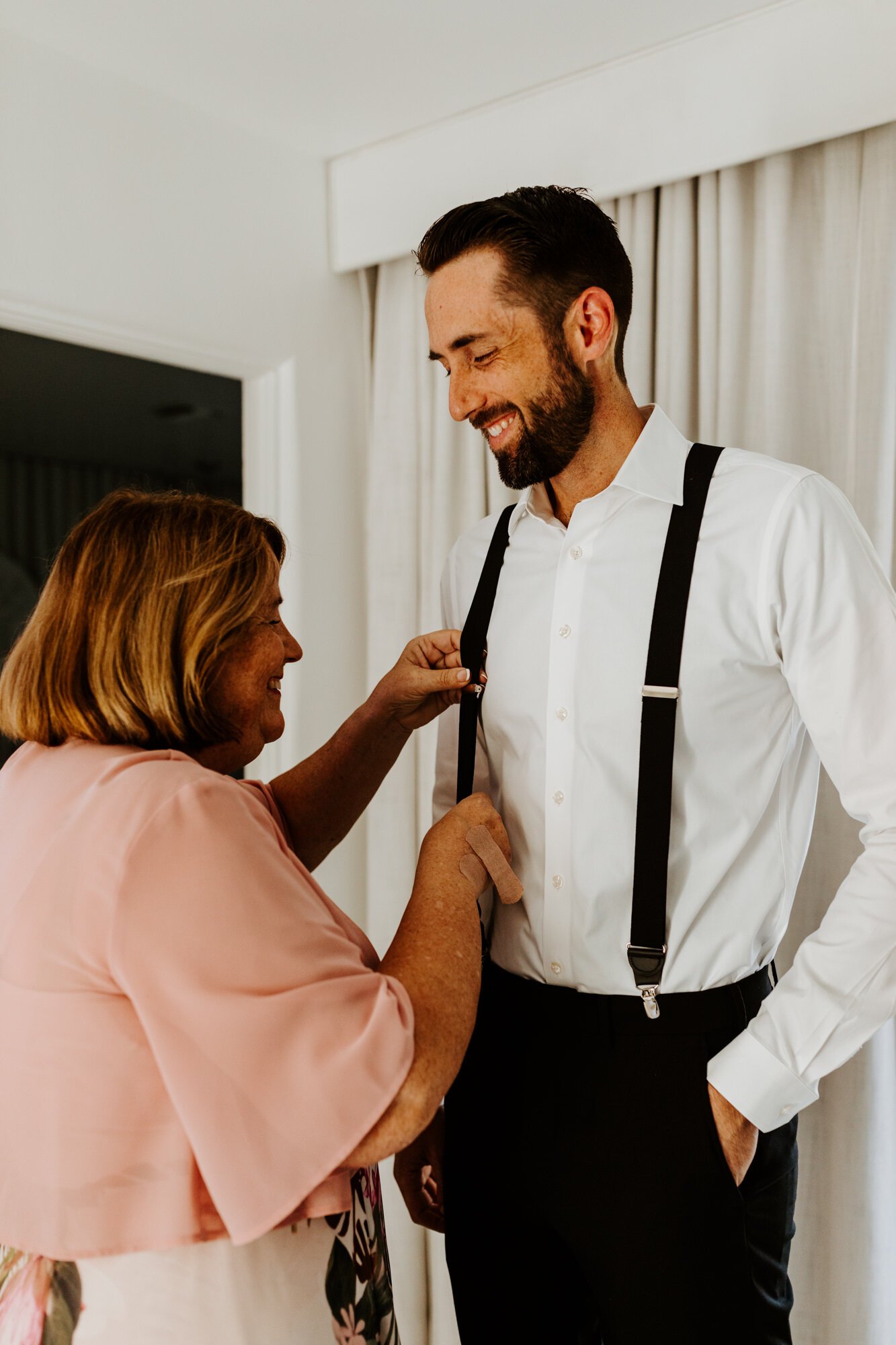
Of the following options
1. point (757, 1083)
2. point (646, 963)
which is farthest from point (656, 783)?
point (757, 1083)

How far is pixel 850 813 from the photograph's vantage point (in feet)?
4.52

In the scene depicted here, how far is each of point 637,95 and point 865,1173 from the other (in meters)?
1.94

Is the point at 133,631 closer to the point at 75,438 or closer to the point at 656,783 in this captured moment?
the point at 656,783

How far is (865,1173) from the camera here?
1.95m

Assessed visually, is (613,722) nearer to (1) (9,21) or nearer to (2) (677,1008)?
(2) (677,1008)

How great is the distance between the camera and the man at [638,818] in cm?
137

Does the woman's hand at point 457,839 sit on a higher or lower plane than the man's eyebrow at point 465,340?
lower

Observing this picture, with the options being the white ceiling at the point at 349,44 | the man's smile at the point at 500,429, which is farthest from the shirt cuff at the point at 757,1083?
the white ceiling at the point at 349,44

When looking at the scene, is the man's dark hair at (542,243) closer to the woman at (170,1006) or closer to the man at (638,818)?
the man at (638,818)

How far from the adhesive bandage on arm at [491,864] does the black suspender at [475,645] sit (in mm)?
217

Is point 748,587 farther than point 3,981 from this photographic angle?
Yes

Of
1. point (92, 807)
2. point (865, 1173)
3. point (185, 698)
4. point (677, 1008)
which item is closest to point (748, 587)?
point (677, 1008)

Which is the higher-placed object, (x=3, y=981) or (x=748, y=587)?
(x=748, y=587)

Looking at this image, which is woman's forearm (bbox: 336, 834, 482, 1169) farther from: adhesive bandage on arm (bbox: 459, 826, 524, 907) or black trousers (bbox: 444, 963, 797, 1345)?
black trousers (bbox: 444, 963, 797, 1345)
